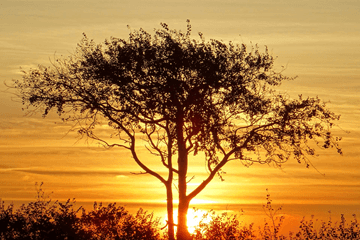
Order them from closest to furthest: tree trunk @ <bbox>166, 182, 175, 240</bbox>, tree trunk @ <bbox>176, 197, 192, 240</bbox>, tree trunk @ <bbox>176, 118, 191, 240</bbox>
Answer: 1. tree trunk @ <bbox>176, 197, 192, 240</bbox>
2. tree trunk @ <bbox>176, 118, 191, 240</bbox>
3. tree trunk @ <bbox>166, 182, 175, 240</bbox>

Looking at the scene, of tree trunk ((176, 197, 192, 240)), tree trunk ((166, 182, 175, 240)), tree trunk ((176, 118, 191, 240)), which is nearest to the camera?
tree trunk ((176, 197, 192, 240))

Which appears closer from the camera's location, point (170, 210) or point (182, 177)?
point (182, 177)

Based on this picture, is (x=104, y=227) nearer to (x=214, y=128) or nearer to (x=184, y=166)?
(x=184, y=166)

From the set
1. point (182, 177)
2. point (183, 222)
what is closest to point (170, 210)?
point (183, 222)

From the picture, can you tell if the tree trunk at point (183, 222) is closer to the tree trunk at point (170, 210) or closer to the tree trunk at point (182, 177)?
the tree trunk at point (182, 177)

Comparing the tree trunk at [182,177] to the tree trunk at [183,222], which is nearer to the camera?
the tree trunk at [183,222]

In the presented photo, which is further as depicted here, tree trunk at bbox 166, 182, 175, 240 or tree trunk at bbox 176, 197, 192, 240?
tree trunk at bbox 166, 182, 175, 240

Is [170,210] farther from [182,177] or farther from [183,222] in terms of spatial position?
[182,177]

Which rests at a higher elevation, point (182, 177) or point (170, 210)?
point (182, 177)

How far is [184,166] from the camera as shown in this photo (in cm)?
3378

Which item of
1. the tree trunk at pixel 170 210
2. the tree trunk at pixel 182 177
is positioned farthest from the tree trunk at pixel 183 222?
the tree trunk at pixel 170 210

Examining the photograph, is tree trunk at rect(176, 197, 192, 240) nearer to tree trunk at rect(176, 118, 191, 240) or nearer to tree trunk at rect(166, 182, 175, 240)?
tree trunk at rect(176, 118, 191, 240)

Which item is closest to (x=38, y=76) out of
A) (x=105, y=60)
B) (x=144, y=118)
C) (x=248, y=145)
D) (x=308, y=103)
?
(x=105, y=60)

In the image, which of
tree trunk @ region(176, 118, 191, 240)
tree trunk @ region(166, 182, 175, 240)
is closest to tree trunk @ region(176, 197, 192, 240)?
tree trunk @ region(176, 118, 191, 240)
